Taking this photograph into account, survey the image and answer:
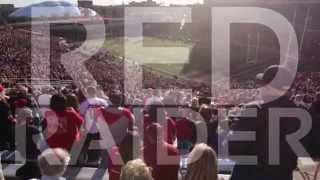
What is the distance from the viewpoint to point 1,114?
25.4ft

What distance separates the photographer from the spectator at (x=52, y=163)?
187 inches

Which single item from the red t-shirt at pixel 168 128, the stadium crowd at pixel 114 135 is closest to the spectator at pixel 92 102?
the stadium crowd at pixel 114 135

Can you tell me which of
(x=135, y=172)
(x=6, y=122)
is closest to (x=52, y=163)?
(x=135, y=172)

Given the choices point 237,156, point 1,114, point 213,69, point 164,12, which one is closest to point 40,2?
point 213,69

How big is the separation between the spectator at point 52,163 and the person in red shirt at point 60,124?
2.08 meters

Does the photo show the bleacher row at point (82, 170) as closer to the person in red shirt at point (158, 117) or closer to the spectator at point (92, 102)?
the person in red shirt at point (158, 117)

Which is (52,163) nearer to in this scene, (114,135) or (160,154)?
(160,154)

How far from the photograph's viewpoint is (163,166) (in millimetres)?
5844

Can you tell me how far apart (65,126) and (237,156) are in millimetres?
2614

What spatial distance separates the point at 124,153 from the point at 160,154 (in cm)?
37

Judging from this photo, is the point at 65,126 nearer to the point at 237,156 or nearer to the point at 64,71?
the point at 237,156

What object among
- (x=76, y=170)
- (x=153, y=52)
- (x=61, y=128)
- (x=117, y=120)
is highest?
(x=153, y=52)

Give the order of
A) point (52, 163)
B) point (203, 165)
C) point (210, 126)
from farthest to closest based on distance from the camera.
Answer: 1. point (210, 126)
2. point (52, 163)
3. point (203, 165)

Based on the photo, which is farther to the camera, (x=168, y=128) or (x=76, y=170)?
(x=76, y=170)
